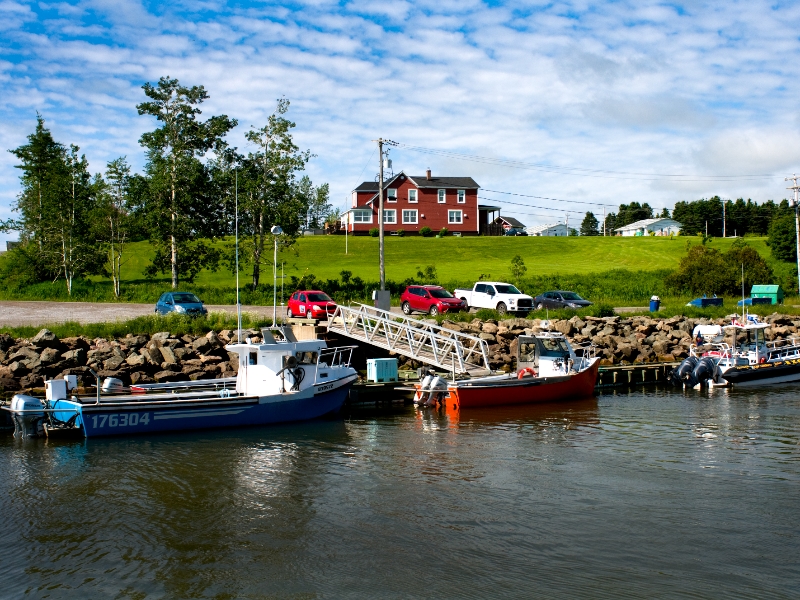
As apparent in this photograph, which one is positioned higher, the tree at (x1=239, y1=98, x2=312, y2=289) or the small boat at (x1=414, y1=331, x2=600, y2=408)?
the tree at (x1=239, y1=98, x2=312, y2=289)

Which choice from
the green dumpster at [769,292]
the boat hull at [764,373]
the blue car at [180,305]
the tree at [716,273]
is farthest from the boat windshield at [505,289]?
the tree at [716,273]

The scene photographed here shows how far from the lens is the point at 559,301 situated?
4509 cm

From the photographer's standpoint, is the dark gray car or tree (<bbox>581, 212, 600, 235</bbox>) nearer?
the dark gray car

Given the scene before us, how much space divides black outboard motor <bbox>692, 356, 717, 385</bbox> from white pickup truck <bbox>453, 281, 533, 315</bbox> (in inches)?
463

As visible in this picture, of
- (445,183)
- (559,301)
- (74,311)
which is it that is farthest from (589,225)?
(74,311)

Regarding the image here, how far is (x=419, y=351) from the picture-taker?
3030 centimetres

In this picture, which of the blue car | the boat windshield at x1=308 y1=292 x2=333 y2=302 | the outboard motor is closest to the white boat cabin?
the outboard motor

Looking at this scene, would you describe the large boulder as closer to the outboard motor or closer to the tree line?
the outboard motor

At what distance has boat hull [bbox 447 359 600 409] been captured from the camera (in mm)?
26094

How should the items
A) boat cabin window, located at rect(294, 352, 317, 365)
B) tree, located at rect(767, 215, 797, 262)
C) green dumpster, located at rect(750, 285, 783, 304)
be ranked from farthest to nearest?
tree, located at rect(767, 215, 797, 262) → green dumpster, located at rect(750, 285, 783, 304) → boat cabin window, located at rect(294, 352, 317, 365)

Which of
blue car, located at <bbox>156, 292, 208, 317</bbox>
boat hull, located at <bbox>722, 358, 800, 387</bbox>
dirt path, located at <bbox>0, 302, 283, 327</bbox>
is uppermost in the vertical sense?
blue car, located at <bbox>156, 292, 208, 317</bbox>

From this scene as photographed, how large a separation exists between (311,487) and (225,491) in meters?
1.90

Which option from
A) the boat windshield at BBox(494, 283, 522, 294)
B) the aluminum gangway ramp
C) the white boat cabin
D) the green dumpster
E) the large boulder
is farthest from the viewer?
the green dumpster

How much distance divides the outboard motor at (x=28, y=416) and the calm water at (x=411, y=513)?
25.8 inches
